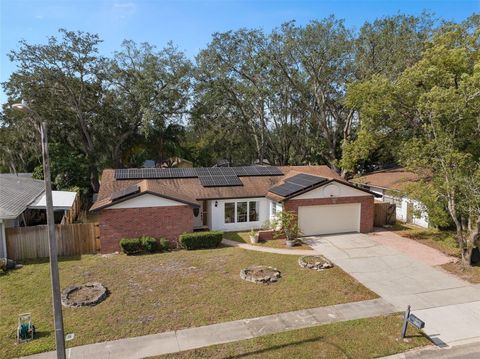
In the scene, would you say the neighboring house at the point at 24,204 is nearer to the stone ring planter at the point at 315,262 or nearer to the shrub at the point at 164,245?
the shrub at the point at 164,245

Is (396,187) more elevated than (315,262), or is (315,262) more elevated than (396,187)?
(396,187)

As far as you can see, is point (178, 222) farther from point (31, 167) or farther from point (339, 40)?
point (31, 167)

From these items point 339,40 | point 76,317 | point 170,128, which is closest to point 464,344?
point 76,317

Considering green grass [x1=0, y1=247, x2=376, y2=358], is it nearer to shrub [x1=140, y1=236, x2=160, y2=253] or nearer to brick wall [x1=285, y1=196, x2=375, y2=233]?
shrub [x1=140, y1=236, x2=160, y2=253]

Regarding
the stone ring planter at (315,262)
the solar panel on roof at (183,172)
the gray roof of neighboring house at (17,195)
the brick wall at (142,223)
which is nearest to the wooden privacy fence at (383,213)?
the solar panel on roof at (183,172)

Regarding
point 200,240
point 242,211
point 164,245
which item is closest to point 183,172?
point 242,211

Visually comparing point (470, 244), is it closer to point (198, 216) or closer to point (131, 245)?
point (198, 216)
